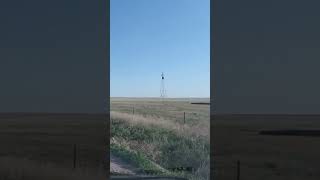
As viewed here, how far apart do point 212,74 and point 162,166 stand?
5098 mm

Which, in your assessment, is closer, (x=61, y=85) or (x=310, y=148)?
(x=61, y=85)

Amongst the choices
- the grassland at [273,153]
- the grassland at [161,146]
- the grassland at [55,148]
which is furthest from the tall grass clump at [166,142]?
the grassland at [55,148]

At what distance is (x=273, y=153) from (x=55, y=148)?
373 cm

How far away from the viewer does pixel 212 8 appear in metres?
6.81

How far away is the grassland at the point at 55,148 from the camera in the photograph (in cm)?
680

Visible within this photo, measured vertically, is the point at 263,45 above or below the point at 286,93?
above

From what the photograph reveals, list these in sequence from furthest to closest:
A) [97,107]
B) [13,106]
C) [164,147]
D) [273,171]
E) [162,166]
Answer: [164,147], [162,166], [273,171], [13,106], [97,107]

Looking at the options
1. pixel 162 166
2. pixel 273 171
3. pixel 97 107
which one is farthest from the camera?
pixel 162 166

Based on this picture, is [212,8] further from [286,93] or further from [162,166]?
[162,166]

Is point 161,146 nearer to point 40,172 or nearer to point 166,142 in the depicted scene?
point 166,142

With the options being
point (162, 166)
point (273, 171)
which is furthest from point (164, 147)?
point (273, 171)

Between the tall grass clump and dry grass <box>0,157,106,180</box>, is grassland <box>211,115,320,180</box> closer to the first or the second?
the tall grass clump

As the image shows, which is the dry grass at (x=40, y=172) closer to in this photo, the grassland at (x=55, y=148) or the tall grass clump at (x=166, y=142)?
the grassland at (x=55, y=148)

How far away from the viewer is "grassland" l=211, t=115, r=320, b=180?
7547 millimetres
